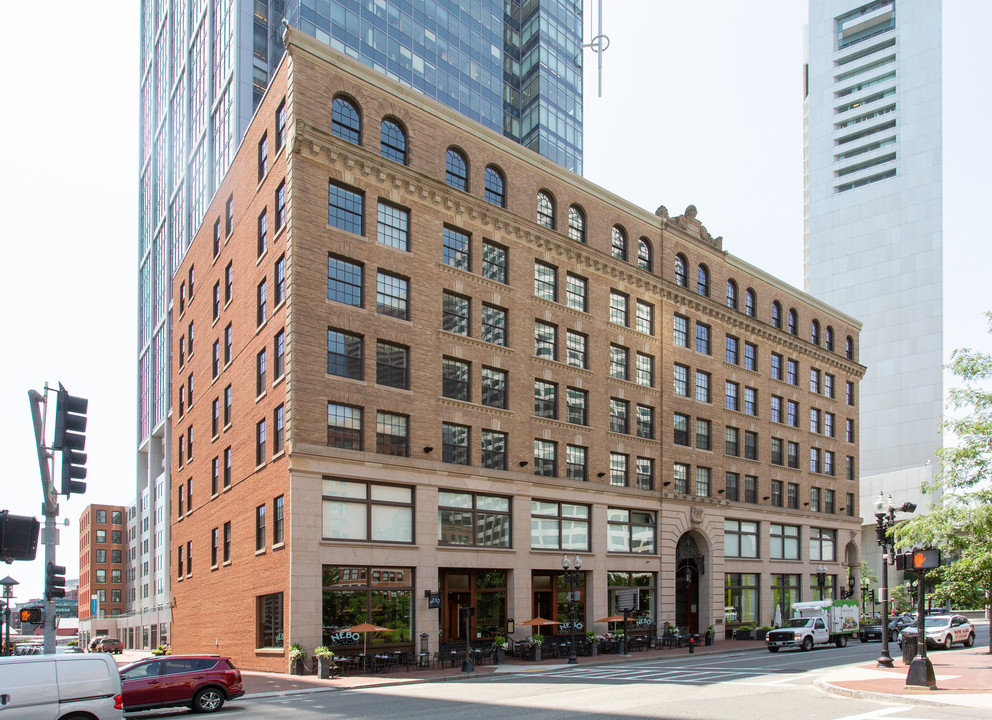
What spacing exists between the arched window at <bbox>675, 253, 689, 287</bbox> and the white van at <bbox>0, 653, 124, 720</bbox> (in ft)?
147

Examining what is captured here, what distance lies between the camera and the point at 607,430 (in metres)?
48.8

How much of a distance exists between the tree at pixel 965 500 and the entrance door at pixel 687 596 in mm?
24399

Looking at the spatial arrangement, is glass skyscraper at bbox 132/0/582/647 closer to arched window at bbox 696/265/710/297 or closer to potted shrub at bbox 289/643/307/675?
potted shrub at bbox 289/643/307/675

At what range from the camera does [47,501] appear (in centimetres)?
1775

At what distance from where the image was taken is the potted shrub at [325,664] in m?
32.5

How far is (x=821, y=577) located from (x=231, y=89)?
198 ft

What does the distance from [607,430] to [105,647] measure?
54.5 meters

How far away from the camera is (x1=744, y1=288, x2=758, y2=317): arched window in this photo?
62.0 m

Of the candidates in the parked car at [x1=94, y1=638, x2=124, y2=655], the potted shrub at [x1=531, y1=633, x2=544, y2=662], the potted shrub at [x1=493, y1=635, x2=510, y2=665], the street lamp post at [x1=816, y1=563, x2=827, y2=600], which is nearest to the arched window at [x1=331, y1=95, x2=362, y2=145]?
the potted shrub at [x1=493, y1=635, x2=510, y2=665]

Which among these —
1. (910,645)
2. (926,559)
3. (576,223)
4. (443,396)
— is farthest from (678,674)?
(576,223)

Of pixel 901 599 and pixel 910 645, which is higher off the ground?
pixel 910 645

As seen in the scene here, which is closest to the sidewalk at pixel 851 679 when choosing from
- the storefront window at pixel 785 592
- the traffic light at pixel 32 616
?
the traffic light at pixel 32 616

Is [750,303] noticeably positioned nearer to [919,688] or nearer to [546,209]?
[546,209]

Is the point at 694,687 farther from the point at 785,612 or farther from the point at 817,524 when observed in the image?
the point at 817,524
